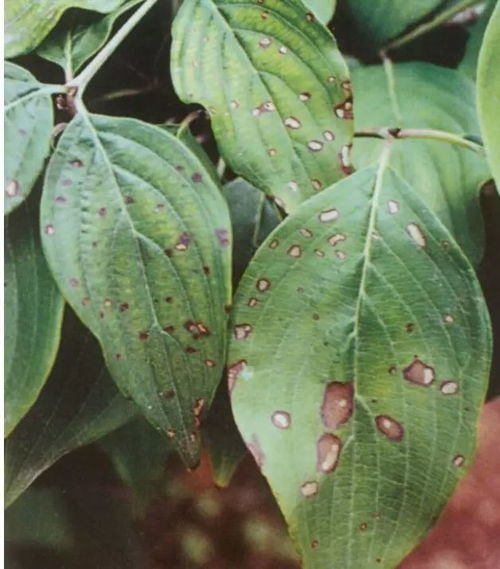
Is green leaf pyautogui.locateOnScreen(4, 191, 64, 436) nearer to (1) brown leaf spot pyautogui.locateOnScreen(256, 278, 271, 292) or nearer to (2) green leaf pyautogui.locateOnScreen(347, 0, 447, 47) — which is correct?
(1) brown leaf spot pyautogui.locateOnScreen(256, 278, 271, 292)

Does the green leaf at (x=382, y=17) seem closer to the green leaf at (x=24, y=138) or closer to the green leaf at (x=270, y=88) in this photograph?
the green leaf at (x=270, y=88)

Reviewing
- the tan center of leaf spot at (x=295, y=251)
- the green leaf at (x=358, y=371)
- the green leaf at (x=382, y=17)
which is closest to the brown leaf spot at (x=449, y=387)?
the green leaf at (x=358, y=371)

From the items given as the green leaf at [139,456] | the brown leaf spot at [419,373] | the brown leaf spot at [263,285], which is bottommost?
the green leaf at [139,456]

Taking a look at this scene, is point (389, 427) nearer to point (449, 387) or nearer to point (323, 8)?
point (449, 387)

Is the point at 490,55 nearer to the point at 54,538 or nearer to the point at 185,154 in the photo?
the point at 185,154

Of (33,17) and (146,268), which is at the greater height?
(33,17)

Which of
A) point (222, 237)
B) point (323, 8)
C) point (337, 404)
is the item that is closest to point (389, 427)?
point (337, 404)

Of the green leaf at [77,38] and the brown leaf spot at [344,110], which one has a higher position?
the green leaf at [77,38]
